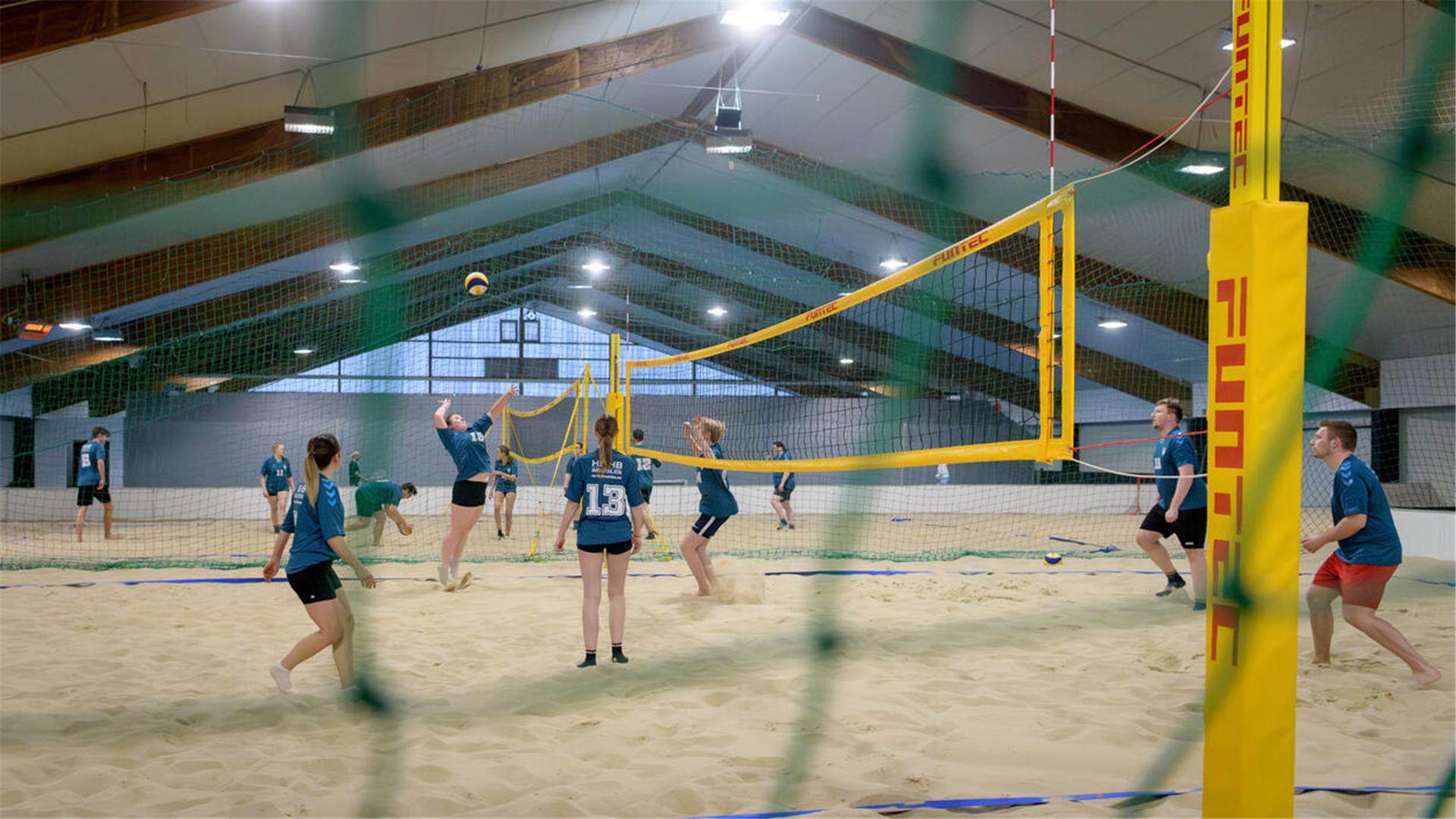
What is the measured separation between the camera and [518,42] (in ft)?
27.7

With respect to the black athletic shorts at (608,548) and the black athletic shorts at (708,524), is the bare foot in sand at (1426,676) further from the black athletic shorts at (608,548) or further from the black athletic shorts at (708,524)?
the black athletic shorts at (708,524)

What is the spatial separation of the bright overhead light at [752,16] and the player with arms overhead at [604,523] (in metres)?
3.99

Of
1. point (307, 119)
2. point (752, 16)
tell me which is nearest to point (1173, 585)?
point (752, 16)

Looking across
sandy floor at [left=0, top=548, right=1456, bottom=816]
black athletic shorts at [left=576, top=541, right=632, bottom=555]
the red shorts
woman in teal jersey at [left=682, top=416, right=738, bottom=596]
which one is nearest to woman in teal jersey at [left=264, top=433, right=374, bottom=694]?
sandy floor at [left=0, top=548, right=1456, bottom=816]

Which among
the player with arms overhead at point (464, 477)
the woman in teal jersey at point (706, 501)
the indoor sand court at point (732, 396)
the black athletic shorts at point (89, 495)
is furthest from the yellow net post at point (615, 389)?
the black athletic shorts at point (89, 495)

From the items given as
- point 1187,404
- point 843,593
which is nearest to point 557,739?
point 843,593

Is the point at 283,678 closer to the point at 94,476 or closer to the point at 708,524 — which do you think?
the point at 708,524

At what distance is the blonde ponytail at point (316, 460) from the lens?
3.68 meters

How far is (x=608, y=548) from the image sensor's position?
429 centimetres

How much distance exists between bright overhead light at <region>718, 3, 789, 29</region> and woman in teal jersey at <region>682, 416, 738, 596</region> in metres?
3.23

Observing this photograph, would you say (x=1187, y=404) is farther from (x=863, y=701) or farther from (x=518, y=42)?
(x=863, y=701)

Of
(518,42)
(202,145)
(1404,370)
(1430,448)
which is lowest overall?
(1430,448)

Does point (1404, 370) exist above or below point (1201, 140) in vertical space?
below

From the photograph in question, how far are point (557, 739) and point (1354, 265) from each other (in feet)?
31.6
